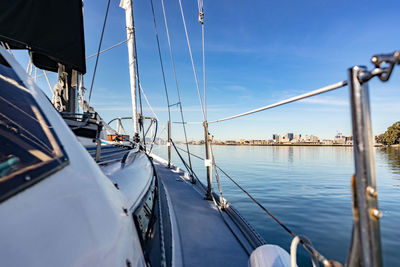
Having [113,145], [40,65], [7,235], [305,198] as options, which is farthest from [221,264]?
[305,198]

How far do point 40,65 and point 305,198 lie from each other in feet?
25.3

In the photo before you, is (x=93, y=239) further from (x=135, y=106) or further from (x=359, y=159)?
(x=135, y=106)

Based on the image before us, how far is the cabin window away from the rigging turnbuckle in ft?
3.44

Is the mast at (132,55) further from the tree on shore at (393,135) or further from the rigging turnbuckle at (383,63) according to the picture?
the tree on shore at (393,135)

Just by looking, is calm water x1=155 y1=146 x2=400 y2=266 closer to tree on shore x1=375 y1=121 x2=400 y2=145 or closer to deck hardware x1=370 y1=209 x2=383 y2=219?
deck hardware x1=370 y1=209 x2=383 y2=219

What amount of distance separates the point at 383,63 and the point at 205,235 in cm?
232

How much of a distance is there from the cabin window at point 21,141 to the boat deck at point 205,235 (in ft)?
5.30

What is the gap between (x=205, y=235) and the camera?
244 centimetres

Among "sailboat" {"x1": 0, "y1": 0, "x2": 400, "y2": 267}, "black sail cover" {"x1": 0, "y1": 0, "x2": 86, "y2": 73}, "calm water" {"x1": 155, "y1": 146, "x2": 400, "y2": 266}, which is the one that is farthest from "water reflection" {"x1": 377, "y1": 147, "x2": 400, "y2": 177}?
"black sail cover" {"x1": 0, "y1": 0, "x2": 86, "y2": 73}

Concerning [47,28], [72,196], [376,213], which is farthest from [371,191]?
[47,28]

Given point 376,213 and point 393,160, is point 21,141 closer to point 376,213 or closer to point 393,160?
point 376,213

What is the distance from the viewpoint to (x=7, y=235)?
495 mm

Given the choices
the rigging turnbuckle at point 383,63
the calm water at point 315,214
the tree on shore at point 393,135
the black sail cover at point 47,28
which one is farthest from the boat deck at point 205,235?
the tree on shore at point 393,135

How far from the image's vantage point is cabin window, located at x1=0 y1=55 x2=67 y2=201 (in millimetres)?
631
